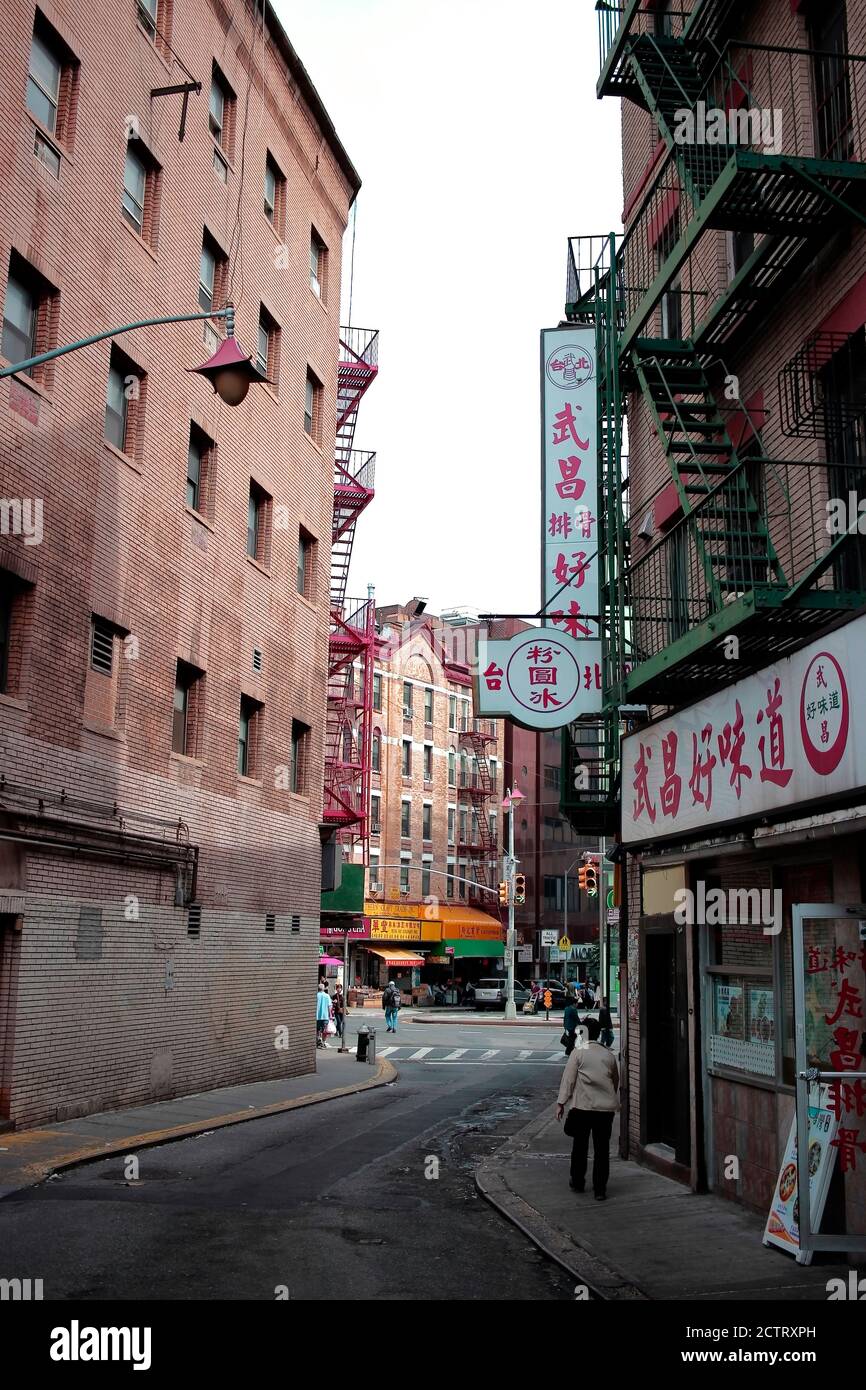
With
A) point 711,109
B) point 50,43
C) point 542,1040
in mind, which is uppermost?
point 50,43

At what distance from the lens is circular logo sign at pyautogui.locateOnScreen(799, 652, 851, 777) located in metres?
8.61

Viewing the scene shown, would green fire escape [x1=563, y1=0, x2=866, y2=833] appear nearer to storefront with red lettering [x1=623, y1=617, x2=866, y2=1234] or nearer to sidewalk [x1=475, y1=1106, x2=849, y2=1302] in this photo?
storefront with red lettering [x1=623, y1=617, x2=866, y2=1234]

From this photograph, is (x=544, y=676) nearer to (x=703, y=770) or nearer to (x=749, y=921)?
(x=703, y=770)

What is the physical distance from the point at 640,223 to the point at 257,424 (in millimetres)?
9828

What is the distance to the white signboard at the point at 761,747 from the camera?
Result: 28.0 feet

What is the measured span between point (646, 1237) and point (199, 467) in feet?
Answer: 50.8

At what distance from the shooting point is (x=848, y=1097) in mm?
8883

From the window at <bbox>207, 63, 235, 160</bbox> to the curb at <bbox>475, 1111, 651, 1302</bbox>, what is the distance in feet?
60.2

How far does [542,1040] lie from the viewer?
39.0 metres

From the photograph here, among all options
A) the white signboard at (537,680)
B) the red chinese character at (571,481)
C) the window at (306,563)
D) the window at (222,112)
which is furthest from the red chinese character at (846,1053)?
the window at (222,112)

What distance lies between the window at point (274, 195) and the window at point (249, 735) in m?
9.89

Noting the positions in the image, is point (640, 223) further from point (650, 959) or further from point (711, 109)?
point (650, 959)

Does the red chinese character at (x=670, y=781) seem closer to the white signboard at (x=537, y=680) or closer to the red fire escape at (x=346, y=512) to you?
the white signboard at (x=537, y=680)
